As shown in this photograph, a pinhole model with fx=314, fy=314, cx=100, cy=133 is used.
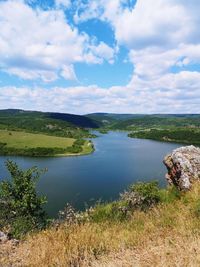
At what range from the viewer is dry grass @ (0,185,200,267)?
3.85 metres

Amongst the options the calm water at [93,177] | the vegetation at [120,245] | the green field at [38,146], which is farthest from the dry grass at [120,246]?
the green field at [38,146]

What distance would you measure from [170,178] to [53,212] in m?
32.6

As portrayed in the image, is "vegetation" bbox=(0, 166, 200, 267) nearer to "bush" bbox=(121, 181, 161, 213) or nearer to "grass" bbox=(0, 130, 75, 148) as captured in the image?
"bush" bbox=(121, 181, 161, 213)

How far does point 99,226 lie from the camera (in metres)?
5.43

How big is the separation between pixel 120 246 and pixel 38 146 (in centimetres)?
12312

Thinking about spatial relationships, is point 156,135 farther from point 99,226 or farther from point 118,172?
point 99,226

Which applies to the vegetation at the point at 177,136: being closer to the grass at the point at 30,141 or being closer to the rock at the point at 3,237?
A: the grass at the point at 30,141

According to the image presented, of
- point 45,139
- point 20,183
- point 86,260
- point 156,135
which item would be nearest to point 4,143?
point 45,139

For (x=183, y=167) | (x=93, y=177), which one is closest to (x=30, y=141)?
(x=93, y=177)

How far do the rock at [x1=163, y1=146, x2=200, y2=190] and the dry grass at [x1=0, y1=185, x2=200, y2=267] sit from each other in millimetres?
5767

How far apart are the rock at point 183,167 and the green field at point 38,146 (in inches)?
3834

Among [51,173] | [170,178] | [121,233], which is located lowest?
[51,173]

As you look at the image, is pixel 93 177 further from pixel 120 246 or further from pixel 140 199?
pixel 120 246

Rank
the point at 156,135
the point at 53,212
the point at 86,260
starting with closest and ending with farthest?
the point at 86,260 → the point at 53,212 → the point at 156,135
